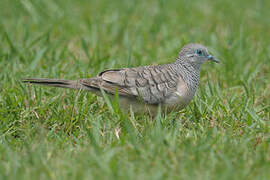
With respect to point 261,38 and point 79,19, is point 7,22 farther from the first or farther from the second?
point 261,38

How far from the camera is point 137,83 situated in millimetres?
5168

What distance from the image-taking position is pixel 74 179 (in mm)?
3502

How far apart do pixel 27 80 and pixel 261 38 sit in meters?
4.46

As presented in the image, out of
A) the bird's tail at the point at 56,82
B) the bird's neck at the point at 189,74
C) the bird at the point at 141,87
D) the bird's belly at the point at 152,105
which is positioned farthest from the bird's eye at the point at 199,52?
the bird's tail at the point at 56,82

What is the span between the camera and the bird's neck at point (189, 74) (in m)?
5.32

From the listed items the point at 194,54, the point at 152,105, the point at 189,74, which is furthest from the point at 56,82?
the point at 194,54

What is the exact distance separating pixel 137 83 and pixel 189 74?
680 mm

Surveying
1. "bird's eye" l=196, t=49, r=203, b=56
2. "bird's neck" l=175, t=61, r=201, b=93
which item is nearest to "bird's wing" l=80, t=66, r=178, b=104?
"bird's neck" l=175, t=61, r=201, b=93

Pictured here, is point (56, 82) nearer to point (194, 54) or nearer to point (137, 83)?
point (137, 83)

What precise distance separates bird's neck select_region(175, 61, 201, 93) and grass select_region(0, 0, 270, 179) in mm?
205

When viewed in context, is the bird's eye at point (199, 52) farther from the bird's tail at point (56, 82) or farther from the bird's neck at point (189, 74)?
the bird's tail at point (56, 82)

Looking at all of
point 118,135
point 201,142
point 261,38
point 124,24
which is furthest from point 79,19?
point 201,142

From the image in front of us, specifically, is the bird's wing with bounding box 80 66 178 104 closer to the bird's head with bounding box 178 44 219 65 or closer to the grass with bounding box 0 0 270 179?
the grass with bounding box 0 0 270 179

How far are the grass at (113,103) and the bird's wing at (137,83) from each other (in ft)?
0.87
